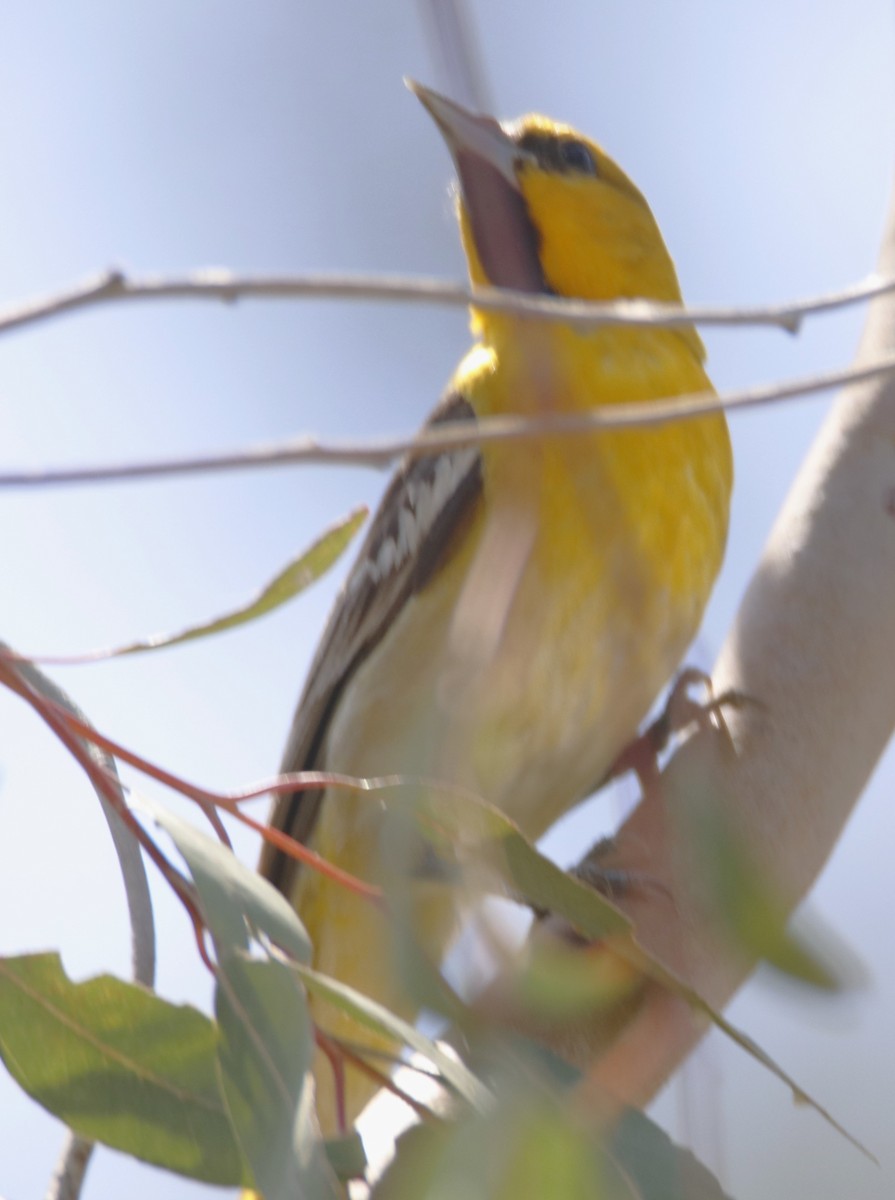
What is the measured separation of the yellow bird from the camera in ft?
6.72

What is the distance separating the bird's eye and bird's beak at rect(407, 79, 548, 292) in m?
0.09

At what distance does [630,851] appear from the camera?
162 centimetres

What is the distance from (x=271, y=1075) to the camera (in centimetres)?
99

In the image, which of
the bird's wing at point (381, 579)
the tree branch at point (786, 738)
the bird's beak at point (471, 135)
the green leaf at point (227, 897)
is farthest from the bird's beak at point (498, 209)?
the green leaf at point (227, 897)

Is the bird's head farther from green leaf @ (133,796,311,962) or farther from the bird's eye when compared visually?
green leaf @ (133,796,311,962)

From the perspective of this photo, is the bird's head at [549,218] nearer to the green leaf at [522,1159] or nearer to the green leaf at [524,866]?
the green leaf at [524,866]

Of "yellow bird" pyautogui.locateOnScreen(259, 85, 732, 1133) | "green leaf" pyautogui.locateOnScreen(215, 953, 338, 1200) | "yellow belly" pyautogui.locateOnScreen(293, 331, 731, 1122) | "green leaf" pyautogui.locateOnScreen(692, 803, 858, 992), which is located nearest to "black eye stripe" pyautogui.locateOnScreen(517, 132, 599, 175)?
"yellow bird" pyautogui.locateOnScreen(259, 85, 732, 1133)

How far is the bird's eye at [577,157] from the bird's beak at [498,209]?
3.4 inches

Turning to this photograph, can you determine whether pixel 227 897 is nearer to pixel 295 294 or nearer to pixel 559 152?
pixel 295 294

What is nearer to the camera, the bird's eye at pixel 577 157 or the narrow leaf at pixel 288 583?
the narrow leaf at pixel 288 583

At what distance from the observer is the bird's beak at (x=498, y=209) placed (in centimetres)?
261

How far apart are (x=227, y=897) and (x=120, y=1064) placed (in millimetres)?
200

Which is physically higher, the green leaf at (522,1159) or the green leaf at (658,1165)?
the green leaf at (658,1165)

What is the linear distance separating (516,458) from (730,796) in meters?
0.74
